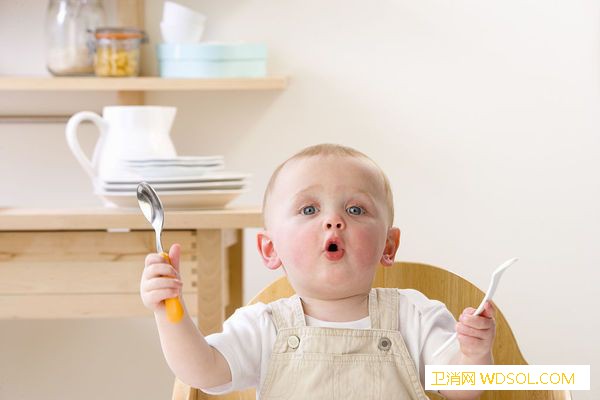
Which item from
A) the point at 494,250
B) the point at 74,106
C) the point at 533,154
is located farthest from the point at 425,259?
the point at 74,106

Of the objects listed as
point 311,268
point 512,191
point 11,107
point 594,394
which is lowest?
point 594,394

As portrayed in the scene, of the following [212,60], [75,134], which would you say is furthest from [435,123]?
[75,134]

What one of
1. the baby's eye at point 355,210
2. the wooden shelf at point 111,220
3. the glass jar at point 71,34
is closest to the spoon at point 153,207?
the baby's eye at point 355,210

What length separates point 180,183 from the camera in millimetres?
1926

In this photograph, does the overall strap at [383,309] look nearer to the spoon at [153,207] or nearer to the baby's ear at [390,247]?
the baby's ear at [390,247]

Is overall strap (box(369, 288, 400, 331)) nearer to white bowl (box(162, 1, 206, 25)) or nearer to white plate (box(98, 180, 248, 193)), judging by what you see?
white plate (box(98, 180, 248, 193))

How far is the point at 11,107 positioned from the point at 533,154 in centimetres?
125

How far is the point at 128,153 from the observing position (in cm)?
203

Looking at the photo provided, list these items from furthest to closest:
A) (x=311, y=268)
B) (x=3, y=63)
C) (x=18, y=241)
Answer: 1. (x=3, y=63)
2. (x=18, y=241)
3. (x=311, y=268)

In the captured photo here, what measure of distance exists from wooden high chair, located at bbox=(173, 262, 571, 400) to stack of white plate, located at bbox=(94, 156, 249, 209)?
593mm

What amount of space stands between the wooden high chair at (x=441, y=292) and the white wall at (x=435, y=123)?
102 centimetres

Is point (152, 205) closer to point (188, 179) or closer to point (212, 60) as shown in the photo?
point (188, 179)

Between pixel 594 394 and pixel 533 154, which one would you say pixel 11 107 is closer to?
pixel 533 154

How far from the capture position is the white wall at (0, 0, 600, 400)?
238cm
